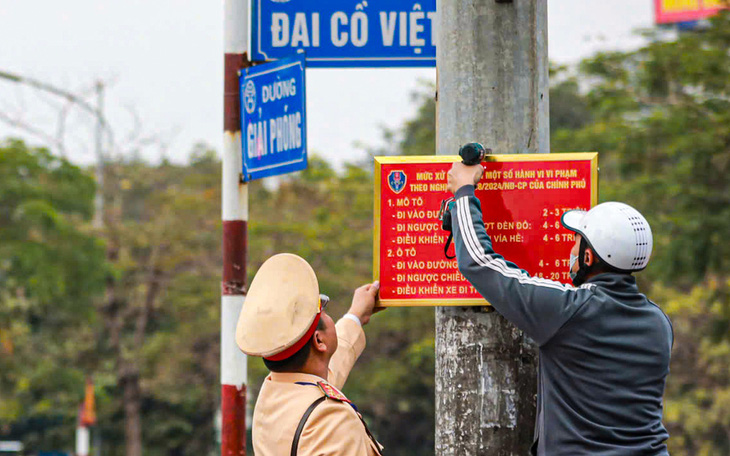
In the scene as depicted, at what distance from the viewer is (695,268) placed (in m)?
12.3

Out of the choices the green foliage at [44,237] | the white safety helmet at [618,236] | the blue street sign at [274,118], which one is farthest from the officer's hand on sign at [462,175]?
the green foliage at [44,237]

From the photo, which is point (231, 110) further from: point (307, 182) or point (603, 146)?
point (307, 182)

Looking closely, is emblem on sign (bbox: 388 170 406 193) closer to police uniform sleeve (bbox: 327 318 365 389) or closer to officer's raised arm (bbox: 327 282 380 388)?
officer's raised arm (bbox: 327 282 380 388)

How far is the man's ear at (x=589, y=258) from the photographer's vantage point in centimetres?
267

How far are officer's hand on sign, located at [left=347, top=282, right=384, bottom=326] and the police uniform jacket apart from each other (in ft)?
1.19

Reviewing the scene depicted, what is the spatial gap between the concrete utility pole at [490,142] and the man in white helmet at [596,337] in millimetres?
218

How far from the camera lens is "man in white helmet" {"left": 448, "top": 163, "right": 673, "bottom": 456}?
2561 mm

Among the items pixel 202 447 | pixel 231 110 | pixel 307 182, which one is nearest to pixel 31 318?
pixel 202 447

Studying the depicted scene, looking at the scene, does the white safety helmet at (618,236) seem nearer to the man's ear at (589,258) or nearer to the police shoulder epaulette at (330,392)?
the man's ear at (589,258)

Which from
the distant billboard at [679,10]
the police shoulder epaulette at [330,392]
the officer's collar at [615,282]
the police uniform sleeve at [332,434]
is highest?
the distant billboard at [679,10]

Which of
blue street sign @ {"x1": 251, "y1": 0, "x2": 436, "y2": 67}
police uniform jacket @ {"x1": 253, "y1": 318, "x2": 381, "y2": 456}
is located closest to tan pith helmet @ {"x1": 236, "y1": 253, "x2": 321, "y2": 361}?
police uniform jacket @ {"x1": 253, "y1": 318, "x2": 381, "y2": 456}

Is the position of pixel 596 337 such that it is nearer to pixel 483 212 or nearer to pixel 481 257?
pixel 481 257

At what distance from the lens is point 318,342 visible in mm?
2760

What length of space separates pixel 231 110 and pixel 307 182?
23367 millimetres
